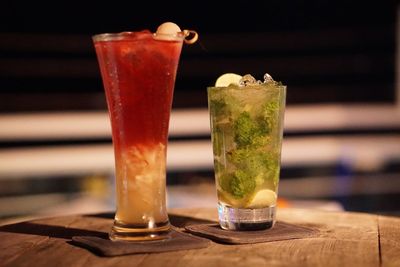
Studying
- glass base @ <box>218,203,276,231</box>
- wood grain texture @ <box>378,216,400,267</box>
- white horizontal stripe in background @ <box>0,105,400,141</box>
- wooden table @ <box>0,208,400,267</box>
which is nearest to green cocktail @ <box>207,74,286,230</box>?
glass base @ <box>218,203,276,231</box>

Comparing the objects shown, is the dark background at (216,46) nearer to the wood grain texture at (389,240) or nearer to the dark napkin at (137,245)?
the wood grain texture at (389,240)

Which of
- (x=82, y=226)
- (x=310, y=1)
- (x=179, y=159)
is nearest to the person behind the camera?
(x=82, y=226)

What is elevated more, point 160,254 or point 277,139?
point 277,139

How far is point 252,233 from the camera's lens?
1517mm

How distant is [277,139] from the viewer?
63.6 inches

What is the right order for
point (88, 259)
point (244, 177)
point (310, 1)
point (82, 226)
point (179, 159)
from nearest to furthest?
point (88, 259), point (244, 177), point (82, 226), point (179, 159), point (310, 1)

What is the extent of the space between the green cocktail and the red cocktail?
0.50ft

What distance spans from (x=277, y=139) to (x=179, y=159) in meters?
3.05

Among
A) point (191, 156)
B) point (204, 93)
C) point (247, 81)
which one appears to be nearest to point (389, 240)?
point (247, 81)

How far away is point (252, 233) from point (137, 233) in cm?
25

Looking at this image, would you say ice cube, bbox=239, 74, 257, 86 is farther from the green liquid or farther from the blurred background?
the blurred background

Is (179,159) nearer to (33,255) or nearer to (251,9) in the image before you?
(251,9)

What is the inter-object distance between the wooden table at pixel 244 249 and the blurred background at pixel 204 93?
9.30 ft

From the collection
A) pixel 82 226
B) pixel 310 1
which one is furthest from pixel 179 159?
pixel 82 226
